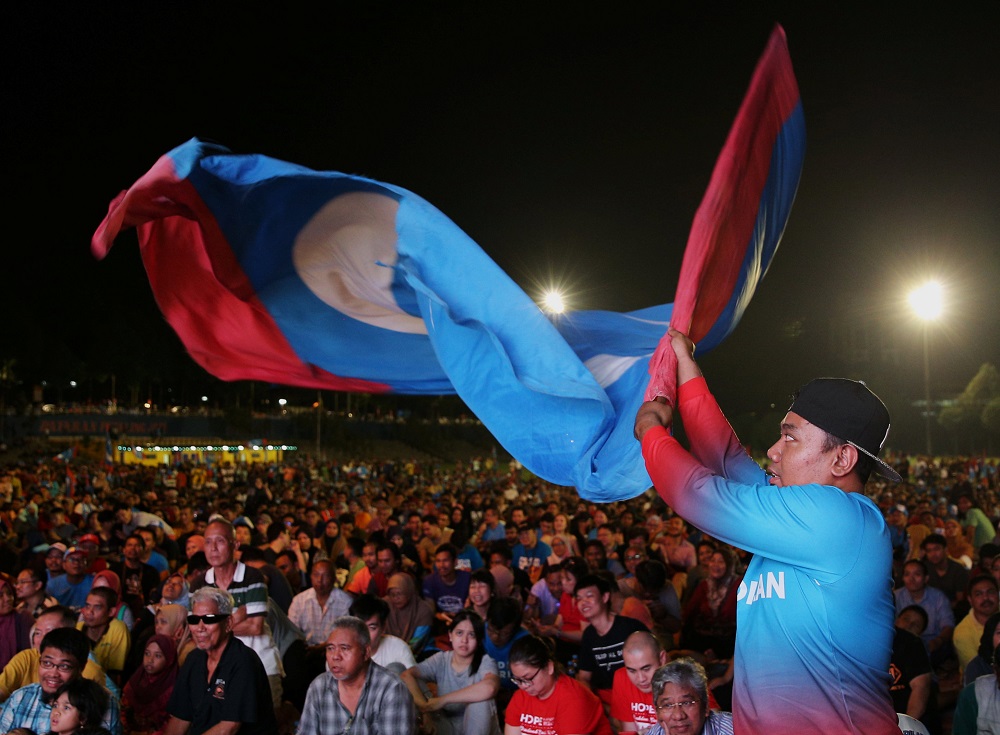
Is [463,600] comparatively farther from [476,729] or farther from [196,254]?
[196,254]

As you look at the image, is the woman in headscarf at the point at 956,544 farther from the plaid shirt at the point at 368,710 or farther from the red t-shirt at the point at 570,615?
the plaid shirt at the point at 368,710

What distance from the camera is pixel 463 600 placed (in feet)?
29.4

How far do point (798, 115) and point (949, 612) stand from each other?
596 cm

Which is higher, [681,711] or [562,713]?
[681,711]

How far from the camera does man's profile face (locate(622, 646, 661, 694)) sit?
4969mm

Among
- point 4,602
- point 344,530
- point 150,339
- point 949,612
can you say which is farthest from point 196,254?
point 150,339

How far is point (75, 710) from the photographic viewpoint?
15.3 ft

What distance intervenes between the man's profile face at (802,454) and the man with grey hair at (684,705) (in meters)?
2.05

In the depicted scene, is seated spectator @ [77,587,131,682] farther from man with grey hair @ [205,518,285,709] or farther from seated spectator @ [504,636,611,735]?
seated spectator @ [504,636,611,735]

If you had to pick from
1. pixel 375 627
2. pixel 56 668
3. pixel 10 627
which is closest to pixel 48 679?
pixel 56 668

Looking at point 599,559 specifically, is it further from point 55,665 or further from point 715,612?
point 55,665

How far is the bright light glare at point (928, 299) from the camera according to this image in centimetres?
2575

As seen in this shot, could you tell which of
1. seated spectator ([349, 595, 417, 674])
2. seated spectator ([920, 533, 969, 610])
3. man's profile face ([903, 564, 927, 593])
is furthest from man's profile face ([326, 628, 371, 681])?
seated spectator ([920, 533, 969, 610])

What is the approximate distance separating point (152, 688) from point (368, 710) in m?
2.25
